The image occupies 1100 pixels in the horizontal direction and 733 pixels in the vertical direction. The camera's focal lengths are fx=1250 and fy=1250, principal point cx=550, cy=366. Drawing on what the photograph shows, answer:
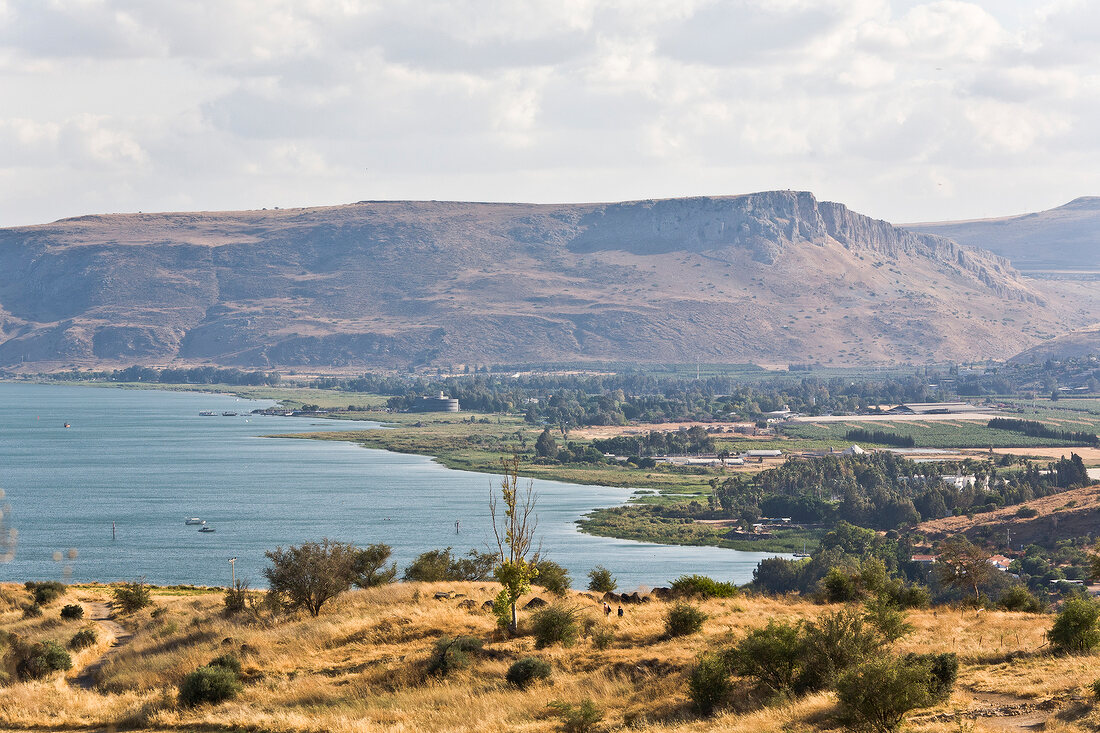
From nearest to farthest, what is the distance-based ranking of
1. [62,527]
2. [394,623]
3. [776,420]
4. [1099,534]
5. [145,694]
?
1. [145,694]
2. [394,623]
3. [1099,534]
4. [62,527]
5. [776,420]

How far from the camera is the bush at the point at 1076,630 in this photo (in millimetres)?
24234

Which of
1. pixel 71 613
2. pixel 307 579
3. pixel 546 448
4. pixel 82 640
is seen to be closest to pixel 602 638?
pixel 307 579

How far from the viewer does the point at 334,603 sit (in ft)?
119

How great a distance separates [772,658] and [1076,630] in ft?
20.9

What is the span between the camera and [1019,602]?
35281mm

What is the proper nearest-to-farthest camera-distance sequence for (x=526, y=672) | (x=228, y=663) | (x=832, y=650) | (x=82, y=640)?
1. (x=832, y=650)
2. (x=526, y=672)
3. (x=228, y=663)
4. (x=82, y=640)

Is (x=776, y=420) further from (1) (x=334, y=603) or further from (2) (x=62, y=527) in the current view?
(1) (x=334, y=603)

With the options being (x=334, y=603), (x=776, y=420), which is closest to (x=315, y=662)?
(x=334, y=603)

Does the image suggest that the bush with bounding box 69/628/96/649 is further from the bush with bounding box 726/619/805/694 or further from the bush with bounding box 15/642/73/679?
the bush with bounding box 726/619/805/694

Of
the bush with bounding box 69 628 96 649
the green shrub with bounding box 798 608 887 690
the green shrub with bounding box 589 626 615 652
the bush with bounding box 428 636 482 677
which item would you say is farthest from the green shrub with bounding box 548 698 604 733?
the bush with bounding box 69 628 96 649

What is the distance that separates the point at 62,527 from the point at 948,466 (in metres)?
81.7

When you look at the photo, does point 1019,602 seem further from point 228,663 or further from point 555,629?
point 228,663

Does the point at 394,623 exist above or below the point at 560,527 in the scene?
above

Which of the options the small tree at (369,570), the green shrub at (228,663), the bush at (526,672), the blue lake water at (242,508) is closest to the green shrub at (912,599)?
the bush at (526,672)
